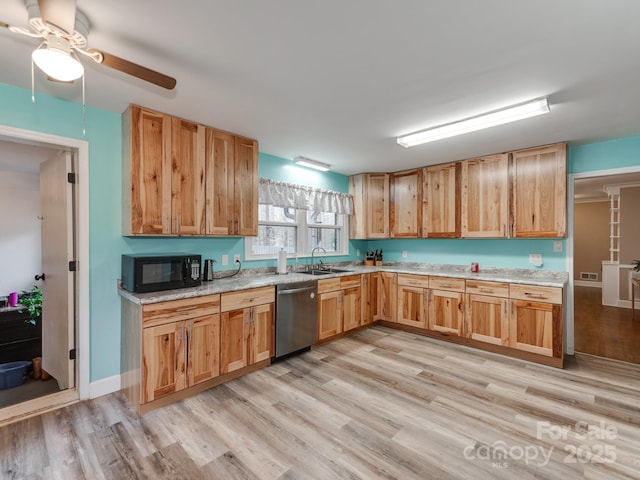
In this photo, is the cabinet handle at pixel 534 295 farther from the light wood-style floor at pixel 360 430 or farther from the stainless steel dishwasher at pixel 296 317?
the stainless steel dishwasher at pixel 296 317

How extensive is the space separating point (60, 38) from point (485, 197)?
13.9 ft

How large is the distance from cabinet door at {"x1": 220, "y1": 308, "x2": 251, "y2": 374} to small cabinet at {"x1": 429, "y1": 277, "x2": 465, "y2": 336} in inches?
99.8

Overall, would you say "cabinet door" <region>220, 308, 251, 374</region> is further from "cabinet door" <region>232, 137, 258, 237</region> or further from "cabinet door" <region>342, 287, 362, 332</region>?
"cabinet door" <region>342, 287, 362, 332</region>

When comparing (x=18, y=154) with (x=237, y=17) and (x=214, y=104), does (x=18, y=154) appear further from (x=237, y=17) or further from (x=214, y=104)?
(x=237, y=17)

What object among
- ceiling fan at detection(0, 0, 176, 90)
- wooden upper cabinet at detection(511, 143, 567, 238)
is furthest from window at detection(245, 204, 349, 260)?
wooden upper cabinet at detection(511, 143, 567, 238)

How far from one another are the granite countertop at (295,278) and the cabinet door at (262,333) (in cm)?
28

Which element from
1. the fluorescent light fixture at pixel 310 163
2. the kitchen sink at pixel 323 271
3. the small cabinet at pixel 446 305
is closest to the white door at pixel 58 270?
the fluorescent light fixture at pixel 310 163

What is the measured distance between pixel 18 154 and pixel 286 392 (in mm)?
4080

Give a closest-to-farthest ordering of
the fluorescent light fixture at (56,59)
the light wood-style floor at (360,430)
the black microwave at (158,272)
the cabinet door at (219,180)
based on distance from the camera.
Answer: the fluorescent light fixture at (56,59) < the light wood-style floor at (360,430) < the black microwave at (158,272) < the cabinet door at (219,180)

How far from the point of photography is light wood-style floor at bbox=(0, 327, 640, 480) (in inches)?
69.2

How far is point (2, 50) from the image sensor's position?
1.76 metres

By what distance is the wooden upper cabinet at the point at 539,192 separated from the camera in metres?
3.30

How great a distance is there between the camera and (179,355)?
2.44 m

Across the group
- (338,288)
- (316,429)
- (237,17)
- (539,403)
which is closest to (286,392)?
(316,429)
